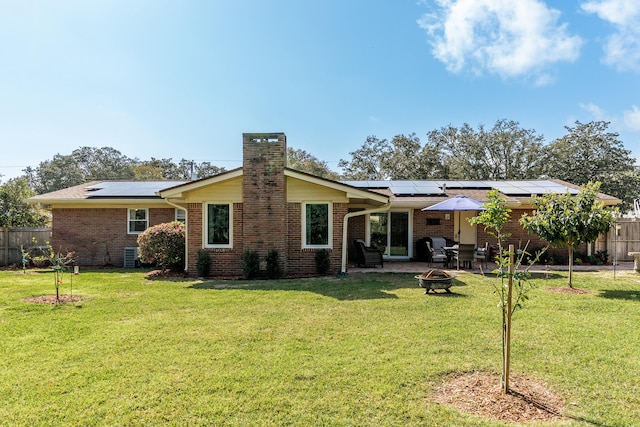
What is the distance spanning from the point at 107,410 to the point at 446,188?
55.8 ft

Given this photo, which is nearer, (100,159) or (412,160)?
(412,160)

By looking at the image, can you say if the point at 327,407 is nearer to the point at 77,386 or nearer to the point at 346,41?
the point at 77,386

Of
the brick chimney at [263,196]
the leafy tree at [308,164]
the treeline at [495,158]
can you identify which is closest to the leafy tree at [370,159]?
the treeline at [495,158]

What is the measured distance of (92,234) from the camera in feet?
51.8

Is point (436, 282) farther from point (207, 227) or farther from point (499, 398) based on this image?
point (207, 227)

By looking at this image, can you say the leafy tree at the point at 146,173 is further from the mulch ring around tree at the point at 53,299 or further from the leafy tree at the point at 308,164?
the mulch ring around tree at the point at 53,299

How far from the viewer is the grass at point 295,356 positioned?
3471 millimetres

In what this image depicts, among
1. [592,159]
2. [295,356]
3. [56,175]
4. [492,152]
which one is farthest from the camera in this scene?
[56,175]

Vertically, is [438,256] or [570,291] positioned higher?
[438,256]

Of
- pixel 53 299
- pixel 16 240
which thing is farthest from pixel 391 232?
pixel 16 240

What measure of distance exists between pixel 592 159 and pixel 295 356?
34286 millimetres

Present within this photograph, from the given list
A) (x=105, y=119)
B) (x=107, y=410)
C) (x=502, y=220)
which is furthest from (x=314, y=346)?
(x=105, y=119)

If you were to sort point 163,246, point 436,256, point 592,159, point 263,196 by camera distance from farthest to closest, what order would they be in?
point 592,159, point 436,256, point 163,246, point 263,196

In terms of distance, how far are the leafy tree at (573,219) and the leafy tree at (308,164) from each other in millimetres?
30240
